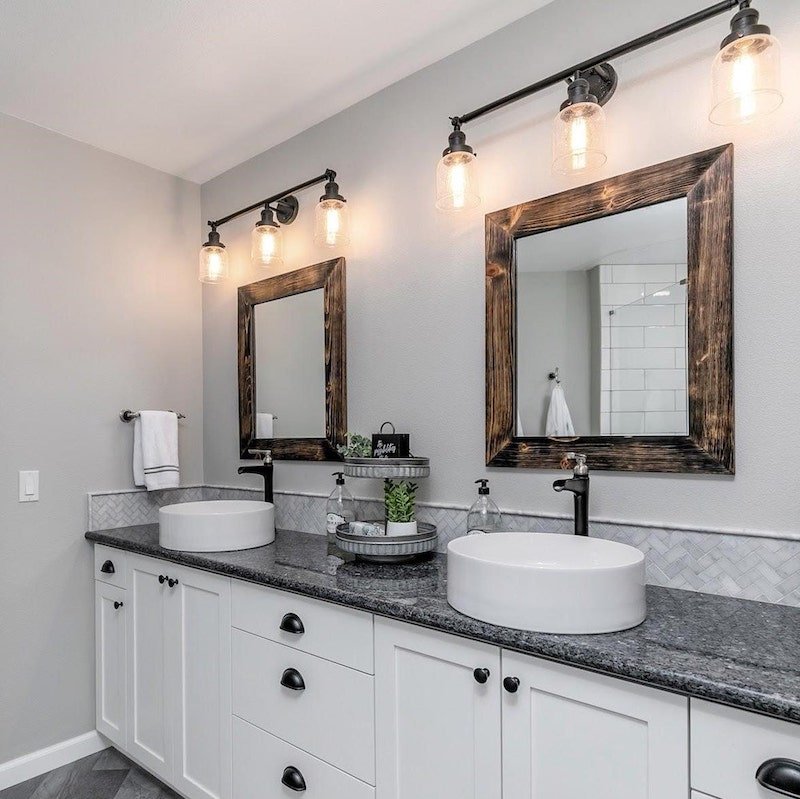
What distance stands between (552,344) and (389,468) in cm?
58

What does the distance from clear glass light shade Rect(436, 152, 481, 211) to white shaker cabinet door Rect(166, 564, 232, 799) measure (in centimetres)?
130

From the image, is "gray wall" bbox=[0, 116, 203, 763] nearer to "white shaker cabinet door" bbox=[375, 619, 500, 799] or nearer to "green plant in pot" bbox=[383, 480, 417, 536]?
"green plant in pot" bbox=[383, 480, 417, 536]

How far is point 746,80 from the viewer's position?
1274 millimetres

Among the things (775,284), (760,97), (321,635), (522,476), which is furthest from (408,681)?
(760,97)

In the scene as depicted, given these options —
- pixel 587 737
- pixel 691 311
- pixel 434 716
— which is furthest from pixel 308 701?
pixel 691 311

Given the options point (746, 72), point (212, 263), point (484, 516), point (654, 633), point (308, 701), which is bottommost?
point (308, 701)

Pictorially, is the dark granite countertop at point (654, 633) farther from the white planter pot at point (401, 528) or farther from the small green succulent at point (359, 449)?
the small green succulent at point (359, 449)

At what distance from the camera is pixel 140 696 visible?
2191 millimetres

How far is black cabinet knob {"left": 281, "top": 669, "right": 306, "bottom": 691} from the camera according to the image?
5.25 ft

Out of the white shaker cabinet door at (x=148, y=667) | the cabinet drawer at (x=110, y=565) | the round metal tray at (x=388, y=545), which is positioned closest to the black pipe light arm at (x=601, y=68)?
the round metal tray at (x=388, y=545)

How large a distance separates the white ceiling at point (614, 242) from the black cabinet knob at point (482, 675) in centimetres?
104

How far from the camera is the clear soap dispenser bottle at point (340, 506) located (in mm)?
2047

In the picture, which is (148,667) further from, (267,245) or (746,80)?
(746,80)

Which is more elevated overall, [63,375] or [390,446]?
[63,375]
